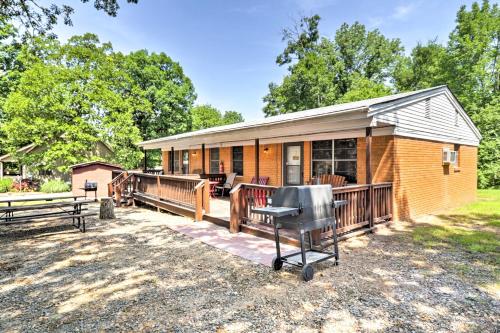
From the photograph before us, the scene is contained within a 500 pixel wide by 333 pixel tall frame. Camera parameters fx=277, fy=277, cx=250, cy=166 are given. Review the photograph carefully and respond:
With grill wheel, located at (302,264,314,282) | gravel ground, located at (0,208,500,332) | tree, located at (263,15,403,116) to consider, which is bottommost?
gravel ground, located at (0,208,500,332)

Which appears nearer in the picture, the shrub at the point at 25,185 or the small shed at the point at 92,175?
the small shed at the point at 92,175

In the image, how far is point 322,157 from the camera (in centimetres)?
908

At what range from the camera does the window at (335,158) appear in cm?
835

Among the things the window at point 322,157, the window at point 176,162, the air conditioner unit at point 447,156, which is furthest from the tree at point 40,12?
the air conditioner unit at point 447,156

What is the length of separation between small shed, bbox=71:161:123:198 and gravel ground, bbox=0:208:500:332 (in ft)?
30.2

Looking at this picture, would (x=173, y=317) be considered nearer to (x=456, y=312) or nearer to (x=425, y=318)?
(x=425, y=318)

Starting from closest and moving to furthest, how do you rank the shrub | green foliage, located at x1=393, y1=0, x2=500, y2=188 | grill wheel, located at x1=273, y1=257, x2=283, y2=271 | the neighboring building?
grill wheel, located at x1=273, y1=257, x2=283, y2=271 → green foliage, located at x1=393, y1=0, x2=500, y2=188 → the shrub → the neighboring building

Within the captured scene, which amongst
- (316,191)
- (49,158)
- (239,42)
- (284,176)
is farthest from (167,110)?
(316,191)

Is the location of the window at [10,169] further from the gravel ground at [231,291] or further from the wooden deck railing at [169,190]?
the gravel ground at [231,291]

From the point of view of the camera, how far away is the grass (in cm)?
542

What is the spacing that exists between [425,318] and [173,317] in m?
2.60

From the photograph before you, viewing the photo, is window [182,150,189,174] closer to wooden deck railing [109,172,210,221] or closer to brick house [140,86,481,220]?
brick house [140,86,481,220]

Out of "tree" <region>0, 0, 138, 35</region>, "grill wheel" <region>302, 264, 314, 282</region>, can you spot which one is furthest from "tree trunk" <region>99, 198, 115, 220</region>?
"grill wheel" <region>302, 264, 314, 282</region>

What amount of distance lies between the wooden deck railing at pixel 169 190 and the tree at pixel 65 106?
389 inches
